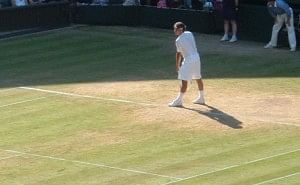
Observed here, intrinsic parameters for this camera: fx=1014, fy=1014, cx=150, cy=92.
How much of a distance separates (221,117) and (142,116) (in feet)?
5.62

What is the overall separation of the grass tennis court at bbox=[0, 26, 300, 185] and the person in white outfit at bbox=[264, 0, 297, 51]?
469 mm

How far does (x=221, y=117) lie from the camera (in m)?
21.3

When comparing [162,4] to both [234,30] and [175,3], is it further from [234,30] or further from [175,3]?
[234,30]

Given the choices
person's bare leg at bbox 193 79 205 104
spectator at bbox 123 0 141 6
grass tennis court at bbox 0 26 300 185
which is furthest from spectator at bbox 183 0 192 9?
person's bare leg at bbox 193 79 205 104

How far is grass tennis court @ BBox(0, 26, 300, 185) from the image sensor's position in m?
17.4

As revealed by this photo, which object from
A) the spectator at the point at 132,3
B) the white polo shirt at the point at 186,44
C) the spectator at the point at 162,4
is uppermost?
the white polo shirt at the point at 186,44

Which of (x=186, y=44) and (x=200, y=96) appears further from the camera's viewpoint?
(x=200, y=96)

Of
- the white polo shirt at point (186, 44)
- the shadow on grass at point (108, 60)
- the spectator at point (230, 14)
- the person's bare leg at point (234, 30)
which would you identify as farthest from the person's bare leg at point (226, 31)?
the white polo shirt at point (186, 44)

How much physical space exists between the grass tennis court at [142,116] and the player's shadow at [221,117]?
2cm

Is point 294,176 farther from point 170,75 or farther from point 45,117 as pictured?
point 170,75

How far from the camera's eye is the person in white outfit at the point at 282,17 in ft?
95.1

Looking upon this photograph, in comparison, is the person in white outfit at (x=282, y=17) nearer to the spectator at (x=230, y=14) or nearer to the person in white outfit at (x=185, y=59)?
the spectator at (x=230, y=14)

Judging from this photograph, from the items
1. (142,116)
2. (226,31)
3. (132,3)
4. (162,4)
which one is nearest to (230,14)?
(226,31)

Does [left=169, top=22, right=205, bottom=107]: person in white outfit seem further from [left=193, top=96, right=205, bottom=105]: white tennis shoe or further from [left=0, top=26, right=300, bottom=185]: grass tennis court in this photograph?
[left=0, top=26, right=300, bottom=185]: grass tennis court
